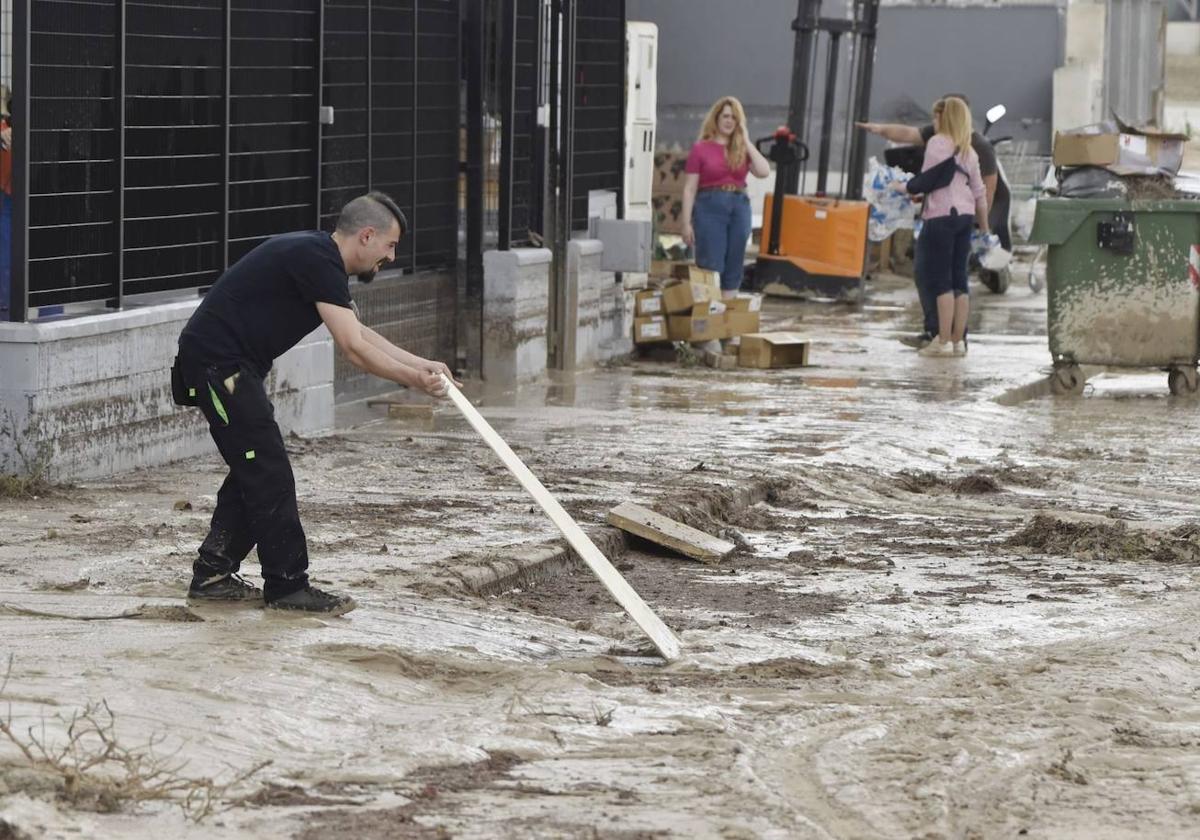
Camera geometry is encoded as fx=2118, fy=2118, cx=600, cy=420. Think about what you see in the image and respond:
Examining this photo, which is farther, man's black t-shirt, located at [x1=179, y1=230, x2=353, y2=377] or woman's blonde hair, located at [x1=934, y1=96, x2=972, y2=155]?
woman's blonde hair, located at [x1=934, y1=96, x2=972, y2=155]

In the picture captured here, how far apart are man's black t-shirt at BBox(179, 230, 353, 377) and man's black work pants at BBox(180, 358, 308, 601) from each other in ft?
0.23

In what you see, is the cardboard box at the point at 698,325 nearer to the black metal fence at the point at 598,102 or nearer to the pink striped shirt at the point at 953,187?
the black metal fence at the point at 598,102

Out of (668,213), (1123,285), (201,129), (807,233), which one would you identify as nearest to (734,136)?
(1123,285)

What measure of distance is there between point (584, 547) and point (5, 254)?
3.88 metres

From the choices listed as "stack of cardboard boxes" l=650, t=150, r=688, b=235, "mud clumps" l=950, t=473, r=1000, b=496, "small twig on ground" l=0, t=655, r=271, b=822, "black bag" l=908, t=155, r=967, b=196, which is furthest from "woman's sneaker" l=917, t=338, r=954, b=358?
"small twig on ground" l=0, t=655, r=271, b=822

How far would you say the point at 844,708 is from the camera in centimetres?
632

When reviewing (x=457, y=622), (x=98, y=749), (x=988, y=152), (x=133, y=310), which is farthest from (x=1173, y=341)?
(x=98, y=749)

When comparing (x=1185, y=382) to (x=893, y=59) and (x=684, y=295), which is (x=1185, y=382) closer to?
(x=684, y=295)

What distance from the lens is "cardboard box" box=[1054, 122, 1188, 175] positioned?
47.9 ft

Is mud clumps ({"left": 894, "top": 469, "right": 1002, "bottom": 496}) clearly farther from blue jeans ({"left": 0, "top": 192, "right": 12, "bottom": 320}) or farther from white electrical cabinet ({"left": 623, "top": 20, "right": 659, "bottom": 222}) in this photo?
white electrical cabinet ({"left": 623, "top": 20, "right": 659, "bottom": 222})

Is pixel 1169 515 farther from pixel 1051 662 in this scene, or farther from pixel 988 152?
pixel 988 152

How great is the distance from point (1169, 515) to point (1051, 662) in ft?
10.4

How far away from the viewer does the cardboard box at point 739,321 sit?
1570cm

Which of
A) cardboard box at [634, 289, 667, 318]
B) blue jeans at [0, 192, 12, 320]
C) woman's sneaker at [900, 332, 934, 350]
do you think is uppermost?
blue jeans at [0, 192, 12, 320]
